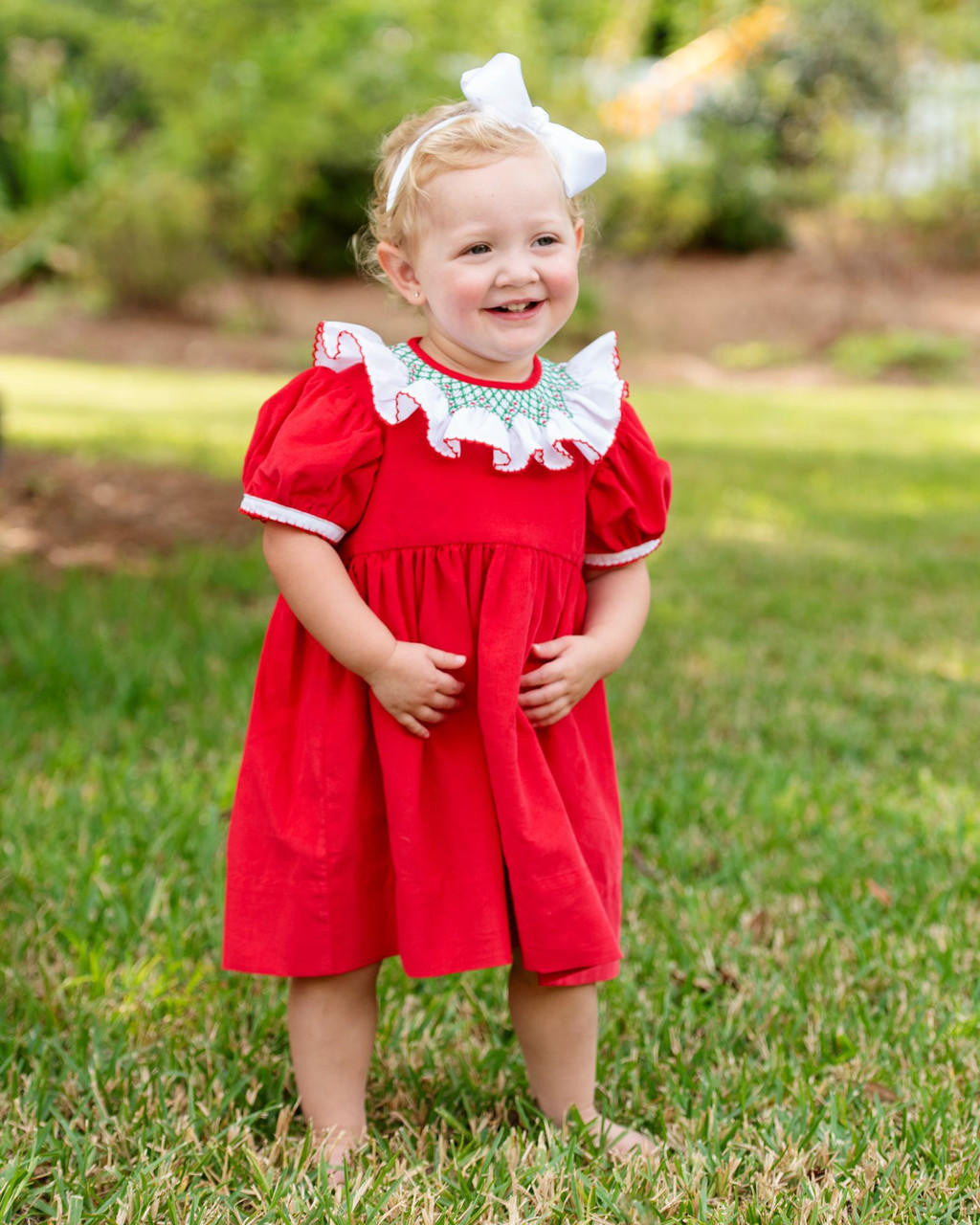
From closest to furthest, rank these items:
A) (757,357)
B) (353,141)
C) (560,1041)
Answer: (560,1041)
(757,357)
(353,141)

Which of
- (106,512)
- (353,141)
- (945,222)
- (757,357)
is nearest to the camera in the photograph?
(106,512)

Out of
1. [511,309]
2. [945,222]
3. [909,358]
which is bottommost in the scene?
[511,309]

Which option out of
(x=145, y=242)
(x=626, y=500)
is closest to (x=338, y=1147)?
(x=626, y=500)

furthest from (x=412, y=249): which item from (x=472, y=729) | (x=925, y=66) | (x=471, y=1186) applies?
(x=925, y=66)

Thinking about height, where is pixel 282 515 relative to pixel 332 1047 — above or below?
above

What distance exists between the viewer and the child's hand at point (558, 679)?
1757 millimetres

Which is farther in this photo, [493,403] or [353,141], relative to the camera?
[353,141]

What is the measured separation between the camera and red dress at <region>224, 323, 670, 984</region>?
1.71 m

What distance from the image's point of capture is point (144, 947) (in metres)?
2.30

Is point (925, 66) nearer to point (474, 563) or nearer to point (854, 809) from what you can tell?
point (854, 809)

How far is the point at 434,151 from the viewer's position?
1.68 metres

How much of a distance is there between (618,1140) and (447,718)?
2.02 feet

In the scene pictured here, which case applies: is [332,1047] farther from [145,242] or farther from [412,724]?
[145,242]

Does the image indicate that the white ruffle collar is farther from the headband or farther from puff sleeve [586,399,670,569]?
the headband
